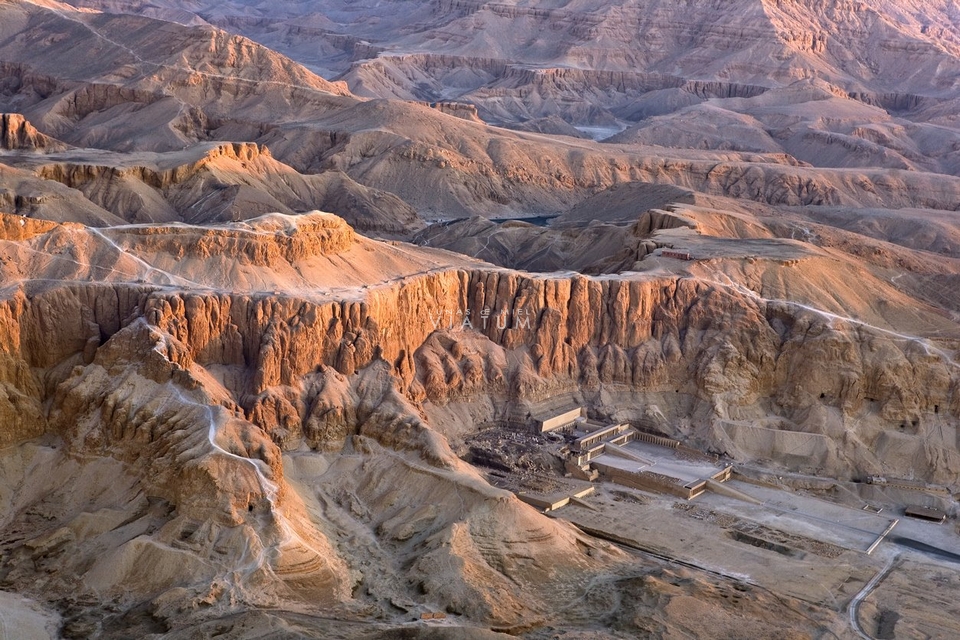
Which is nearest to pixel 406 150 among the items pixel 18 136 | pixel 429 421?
pixel 18 136

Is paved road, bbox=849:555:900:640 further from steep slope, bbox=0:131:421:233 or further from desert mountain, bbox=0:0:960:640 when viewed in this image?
steep slope, bbox=0:131:421:233

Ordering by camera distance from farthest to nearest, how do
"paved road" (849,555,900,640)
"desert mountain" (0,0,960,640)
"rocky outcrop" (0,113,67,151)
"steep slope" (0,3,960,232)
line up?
"steep slope" (0,3,960,232), "rocky outcrop" (0,113,67,151), "paved road" (849,555,900,640), "desert mountain" (0,0,960,640)

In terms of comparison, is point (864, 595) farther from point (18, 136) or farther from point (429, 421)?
point (18, 136)

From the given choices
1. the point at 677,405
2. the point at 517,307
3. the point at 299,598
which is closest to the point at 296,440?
the point at 299,598

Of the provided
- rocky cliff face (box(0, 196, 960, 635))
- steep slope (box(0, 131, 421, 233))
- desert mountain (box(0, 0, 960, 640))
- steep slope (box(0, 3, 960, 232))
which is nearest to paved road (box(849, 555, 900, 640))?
desert mountain (box(0, 0, 960, 640))

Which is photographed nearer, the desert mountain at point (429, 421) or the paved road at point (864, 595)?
the desert mountain at point (429, 421)

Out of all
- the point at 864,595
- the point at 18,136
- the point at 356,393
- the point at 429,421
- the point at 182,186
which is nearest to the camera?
the point at 864,595

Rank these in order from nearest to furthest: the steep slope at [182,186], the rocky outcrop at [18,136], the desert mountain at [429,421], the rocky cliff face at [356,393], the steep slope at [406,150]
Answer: the desert mountain at [429,421]
the rocky cliff face at [356,393]
the steep slope at [182,186]
the rocky outcrop at [18,136]
the steep slope at [406,150]

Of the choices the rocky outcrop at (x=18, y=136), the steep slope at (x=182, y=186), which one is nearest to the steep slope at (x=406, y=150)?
the steep slope at (x=182, y=186)

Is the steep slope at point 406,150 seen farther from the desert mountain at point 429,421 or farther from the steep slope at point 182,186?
the desert mountain at point 429,421

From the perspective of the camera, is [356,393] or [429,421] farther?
[429,421]

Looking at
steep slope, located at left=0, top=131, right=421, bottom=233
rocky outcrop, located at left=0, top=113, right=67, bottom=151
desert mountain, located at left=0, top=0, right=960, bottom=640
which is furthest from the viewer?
rocky outcrop, located at left=0, top=113, right=67, bottom=151
